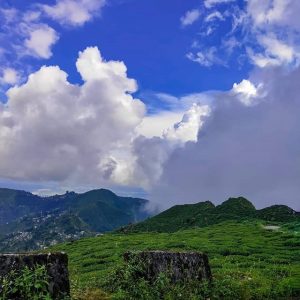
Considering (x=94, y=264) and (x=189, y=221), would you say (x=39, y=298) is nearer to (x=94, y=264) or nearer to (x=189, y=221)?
(x=94, y=264)

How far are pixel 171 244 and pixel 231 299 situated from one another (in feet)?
109

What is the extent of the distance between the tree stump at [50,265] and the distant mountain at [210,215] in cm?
10647

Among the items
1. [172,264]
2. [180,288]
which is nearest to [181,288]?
[180,288]

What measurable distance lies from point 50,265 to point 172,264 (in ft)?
19.8

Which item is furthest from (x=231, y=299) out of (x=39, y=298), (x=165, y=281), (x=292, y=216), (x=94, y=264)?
(x=292, y=216)

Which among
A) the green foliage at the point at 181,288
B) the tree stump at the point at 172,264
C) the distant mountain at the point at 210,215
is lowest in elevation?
the green foliage at the point at 181,288

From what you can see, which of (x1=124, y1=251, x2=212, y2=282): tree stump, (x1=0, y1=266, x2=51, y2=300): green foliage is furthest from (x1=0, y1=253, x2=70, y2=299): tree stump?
(x1=124, y1=251, x2=212, y2=282): tree stump

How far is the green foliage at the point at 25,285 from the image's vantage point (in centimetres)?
1591

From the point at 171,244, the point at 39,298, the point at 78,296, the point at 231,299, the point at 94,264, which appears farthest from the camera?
Result: the point at 171,244

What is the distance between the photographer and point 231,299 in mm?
21000

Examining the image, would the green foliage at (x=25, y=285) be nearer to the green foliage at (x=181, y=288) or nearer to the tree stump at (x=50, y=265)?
the tree stump at (x=50, y=265)

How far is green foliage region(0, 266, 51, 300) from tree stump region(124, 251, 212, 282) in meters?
5.26

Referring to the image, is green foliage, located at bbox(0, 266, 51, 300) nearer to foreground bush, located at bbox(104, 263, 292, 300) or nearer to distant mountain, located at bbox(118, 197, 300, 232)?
foreground bush, located at bbox(104, 263, 292, 300)

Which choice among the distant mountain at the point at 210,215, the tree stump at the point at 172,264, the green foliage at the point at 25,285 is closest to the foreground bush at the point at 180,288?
the tree stump at the point at 172,264
